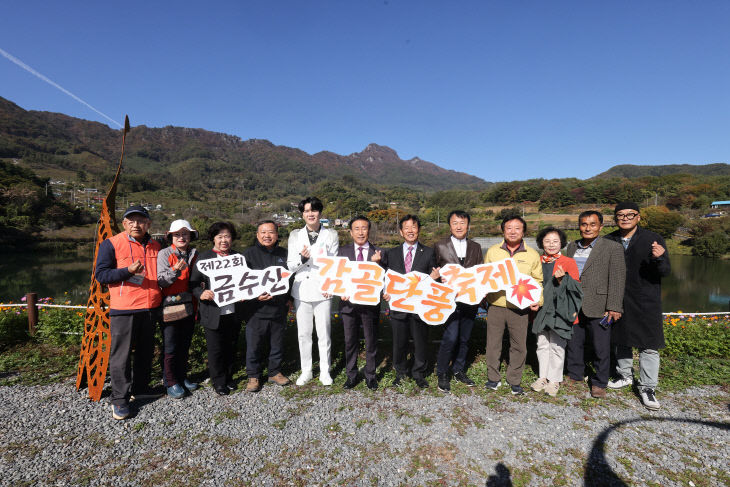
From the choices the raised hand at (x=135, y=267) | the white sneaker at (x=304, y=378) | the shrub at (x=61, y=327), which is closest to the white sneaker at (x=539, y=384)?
the white sneaker at (x=304, y=378)

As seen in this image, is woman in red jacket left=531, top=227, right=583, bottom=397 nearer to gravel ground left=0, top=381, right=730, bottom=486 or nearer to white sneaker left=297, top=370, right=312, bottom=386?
gravel ground left=0, top=381, right=730, bottom=486

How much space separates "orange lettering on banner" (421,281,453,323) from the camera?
4.22 meters

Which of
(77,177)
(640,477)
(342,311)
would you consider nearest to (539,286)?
(640,477)

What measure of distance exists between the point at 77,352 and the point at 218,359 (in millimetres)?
3302

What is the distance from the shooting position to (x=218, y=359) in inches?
169

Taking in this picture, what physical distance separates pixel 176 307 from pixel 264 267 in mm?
1154

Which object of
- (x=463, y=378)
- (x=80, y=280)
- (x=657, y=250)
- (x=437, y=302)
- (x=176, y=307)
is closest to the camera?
(x=657, y=250)

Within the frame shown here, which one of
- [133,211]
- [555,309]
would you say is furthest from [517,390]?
[133,211]

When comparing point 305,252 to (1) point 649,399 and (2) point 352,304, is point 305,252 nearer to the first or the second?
(2) point 352,304

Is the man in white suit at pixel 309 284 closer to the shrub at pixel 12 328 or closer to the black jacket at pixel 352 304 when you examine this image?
the black jacket at pixel 352 304

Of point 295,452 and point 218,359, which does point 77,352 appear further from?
point 295,452

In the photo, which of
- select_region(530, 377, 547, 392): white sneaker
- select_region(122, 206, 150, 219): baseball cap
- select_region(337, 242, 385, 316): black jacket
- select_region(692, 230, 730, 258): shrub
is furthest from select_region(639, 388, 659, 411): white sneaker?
select_region(692, 230, 730, 258): shrub

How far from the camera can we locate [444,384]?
4.39 meters

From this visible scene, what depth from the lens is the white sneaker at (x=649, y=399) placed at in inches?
158
